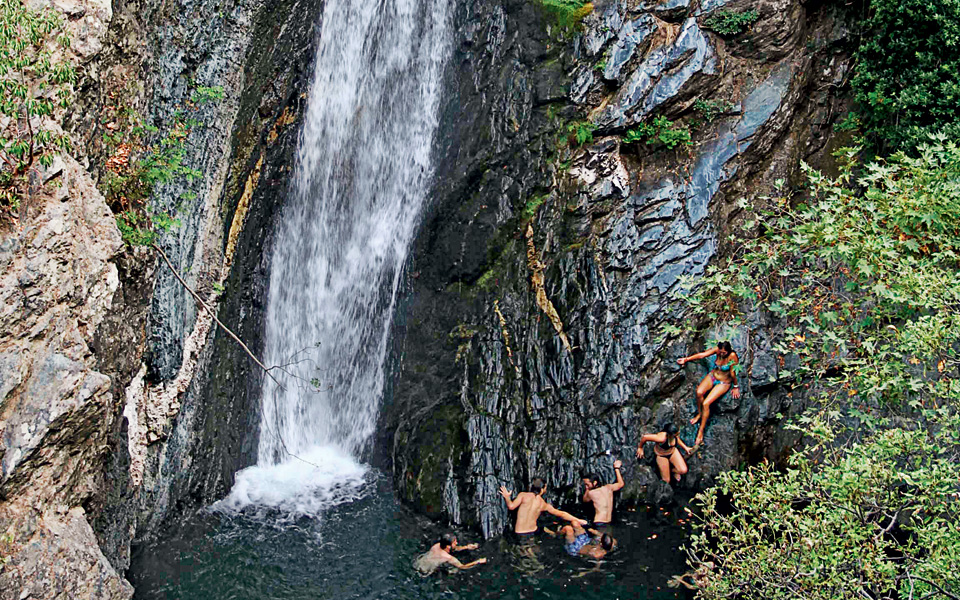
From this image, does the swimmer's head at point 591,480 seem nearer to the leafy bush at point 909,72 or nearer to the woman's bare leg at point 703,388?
the woman's bare leg at point 703,388

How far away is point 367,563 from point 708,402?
236 inches

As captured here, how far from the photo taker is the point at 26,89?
6793 millimetres

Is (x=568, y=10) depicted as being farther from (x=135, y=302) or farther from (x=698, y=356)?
(x=135, y=302)

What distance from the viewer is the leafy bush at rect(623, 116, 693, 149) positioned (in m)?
13.1

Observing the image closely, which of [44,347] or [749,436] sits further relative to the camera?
[749,436]

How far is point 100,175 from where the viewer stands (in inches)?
348

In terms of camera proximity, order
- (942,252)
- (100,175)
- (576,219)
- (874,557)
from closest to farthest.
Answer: (874,557) → (942,252) → (100,175) → (576,219)

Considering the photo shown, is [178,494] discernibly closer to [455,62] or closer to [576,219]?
[576,219]

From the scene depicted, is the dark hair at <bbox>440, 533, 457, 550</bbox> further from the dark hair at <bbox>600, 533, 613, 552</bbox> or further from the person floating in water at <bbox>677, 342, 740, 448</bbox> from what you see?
the person floating in water at <bbox>677, 342, 740, 448</bbox>

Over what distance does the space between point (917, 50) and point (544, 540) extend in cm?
982

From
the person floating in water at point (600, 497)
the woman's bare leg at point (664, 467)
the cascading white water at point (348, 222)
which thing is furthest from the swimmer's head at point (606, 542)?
the cascading white water at point (348, 222)

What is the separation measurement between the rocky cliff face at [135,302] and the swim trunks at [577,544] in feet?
18.7

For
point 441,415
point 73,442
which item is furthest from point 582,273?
point 73,442

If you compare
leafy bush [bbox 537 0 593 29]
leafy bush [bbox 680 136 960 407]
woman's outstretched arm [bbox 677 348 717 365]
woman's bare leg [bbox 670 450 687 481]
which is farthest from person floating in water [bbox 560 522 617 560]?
leafy bush [bbox 537 0 593 29]
